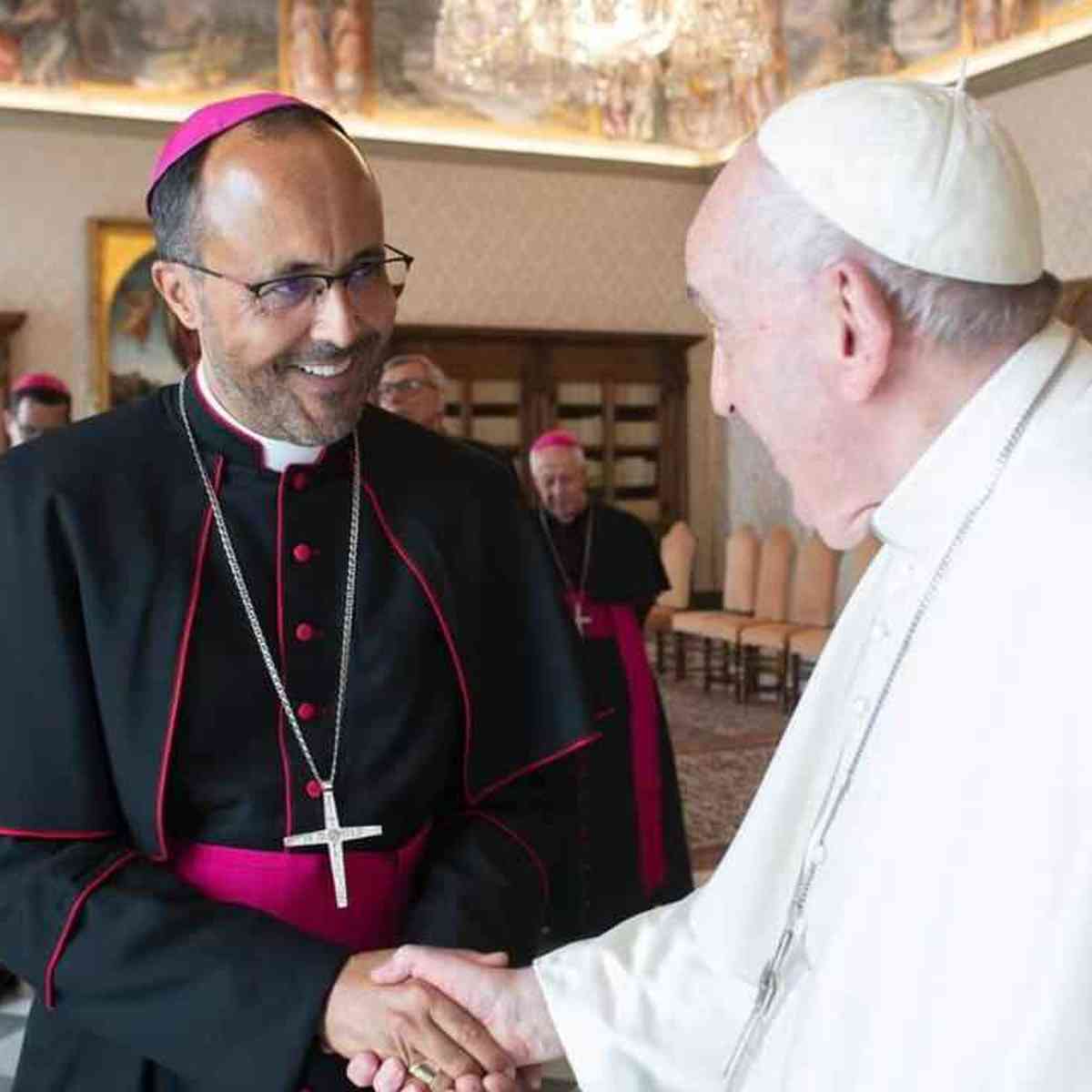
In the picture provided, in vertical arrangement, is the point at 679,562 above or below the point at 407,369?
below

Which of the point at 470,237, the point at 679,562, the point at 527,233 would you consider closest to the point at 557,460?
the point at 679,562

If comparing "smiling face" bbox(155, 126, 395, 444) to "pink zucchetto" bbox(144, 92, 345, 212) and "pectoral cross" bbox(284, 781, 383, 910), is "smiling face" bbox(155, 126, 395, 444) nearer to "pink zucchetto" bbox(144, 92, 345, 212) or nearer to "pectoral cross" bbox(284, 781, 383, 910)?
"pink zucchetto" bbox(144, 92, 345, 212)

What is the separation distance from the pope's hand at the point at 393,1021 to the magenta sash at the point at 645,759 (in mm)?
3798

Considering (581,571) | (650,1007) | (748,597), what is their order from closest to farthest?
1. (650,1007)
2. (581,571)
3. (748,597)

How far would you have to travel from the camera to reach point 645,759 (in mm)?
5625

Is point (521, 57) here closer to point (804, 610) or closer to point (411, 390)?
point (804, 610)

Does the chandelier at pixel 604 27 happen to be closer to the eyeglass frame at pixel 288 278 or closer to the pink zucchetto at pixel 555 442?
the pink zucchetto at pixel 555 442

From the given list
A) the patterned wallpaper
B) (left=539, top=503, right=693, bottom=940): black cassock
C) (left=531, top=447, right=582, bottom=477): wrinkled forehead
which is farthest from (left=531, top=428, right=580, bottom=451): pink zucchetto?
the patterned wallpaper

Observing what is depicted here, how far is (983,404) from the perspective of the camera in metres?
1.37

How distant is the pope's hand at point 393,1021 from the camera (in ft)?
5.51

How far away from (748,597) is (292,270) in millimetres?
9357

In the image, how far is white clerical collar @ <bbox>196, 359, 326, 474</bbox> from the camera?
1936mm

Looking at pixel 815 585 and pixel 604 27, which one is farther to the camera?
pixel 815 585

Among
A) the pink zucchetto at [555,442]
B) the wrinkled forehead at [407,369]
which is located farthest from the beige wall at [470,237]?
the wrinkled forehead at [407,369]
